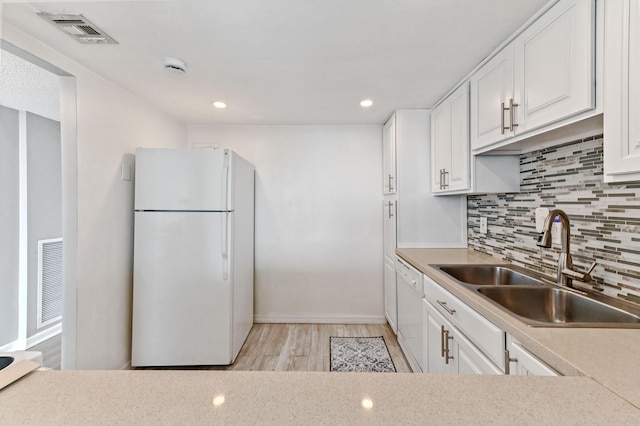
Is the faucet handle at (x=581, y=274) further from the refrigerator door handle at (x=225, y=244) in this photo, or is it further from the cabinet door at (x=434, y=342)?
→ the refrigerator door handle at (x=225, y=244)

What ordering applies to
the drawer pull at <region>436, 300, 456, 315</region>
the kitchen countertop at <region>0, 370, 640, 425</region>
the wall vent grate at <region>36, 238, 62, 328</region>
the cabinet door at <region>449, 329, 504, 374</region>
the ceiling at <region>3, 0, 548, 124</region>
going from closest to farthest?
the kitchen countertop at <region>0, 370, 640, 425</region>
the cabinet door at <region>449, 329, 504, 374</region>
the ceiling at <region>3, 0, 548, 124</region>
the drawer pull at <region>436, 300, 456, 315</region>
the wall vent grate at <region>36, 238, 62, 328</region>

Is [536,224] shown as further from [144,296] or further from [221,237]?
[144,296]

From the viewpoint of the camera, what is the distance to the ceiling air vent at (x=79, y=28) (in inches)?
57.1

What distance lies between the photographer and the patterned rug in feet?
8.13

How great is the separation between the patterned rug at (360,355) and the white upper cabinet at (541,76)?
1.88 meters

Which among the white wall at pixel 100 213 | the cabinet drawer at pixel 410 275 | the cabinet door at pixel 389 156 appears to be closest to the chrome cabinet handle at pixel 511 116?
the cabinet drawer at pixel 410 275

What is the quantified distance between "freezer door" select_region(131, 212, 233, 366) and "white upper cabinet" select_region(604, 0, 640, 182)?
2.26m

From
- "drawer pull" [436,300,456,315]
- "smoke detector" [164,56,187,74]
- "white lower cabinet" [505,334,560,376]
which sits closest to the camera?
"white lower cabinet" [505,334,560,376]

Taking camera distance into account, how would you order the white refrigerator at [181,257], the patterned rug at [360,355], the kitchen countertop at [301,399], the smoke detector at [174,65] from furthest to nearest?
the patterned rug at [360,355] < the white refrigerator at [181,257] < the smoke detector at [174,65] < the kitchen countertop at [301,399]

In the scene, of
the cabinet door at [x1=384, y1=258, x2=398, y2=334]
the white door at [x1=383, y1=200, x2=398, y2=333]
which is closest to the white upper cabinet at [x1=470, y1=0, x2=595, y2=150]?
the white door at [x1=383, y1=200, x2=398, y2=333]

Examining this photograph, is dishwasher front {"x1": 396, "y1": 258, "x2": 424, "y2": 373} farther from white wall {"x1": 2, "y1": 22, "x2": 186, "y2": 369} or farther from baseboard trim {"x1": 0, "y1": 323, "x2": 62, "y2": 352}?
baseboard trim {"x1": 0, "y1": 323, "x2": 62, "y2": 352}

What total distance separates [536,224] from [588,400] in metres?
1.52

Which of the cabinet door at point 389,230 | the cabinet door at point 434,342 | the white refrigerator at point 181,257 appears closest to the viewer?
the cabinet door at point 434,342

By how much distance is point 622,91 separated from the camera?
1.00m
